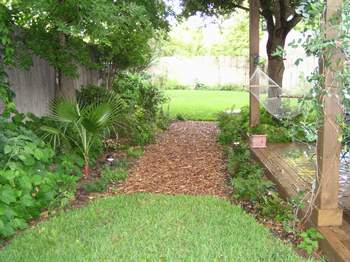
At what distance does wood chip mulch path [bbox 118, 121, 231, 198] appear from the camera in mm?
4281

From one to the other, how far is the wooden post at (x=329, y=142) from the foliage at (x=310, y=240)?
0.08m

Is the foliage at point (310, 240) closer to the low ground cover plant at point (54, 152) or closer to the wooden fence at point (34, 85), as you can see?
the low ground cover plant at point (54, 152)

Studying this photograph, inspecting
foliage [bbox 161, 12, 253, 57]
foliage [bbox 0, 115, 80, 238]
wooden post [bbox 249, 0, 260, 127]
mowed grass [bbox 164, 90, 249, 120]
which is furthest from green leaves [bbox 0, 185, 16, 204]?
foliage [bbox 161, 12, 253, 57]

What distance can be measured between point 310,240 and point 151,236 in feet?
3.47

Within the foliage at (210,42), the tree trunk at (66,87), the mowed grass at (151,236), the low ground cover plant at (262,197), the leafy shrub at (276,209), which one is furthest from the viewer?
the foliage at (210,42)

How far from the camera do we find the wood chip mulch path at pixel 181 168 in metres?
4.28

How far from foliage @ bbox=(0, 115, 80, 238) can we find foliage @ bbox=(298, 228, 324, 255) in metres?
2.07

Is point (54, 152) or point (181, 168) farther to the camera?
point (181, 168)

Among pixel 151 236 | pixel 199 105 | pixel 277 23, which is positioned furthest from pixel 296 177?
pixel 199 105

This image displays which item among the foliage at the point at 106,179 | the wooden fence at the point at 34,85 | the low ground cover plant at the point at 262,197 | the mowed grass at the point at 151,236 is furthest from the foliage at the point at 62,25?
the low ground cover plant at the point at 262,197

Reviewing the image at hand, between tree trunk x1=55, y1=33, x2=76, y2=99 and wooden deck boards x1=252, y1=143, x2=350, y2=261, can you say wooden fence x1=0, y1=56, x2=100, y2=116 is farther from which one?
wooden deck boards x1=252, y1=143, x2=350, y2=261

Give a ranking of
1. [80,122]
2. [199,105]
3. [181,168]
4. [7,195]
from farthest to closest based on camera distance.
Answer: [199,105] < [181,168] < [80,122] < [7,195]

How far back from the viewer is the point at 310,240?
2645 millimetres

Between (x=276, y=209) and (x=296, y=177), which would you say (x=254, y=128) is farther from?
(x=276, y=209)
